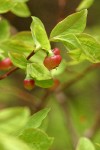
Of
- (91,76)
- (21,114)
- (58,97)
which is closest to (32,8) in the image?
(91,76)

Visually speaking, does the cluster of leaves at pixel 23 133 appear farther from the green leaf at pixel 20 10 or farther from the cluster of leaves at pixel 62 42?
the green leaf at pixel 20 10

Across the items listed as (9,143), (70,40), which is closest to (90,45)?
(70,40)

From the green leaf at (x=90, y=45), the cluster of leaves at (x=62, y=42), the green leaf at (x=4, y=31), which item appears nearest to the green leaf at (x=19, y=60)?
the cluster of leaves at (x=62, y=42)

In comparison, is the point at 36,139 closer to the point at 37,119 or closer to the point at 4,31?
the point at 37,119

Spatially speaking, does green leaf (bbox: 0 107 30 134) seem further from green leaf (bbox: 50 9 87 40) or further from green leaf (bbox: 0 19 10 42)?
green leaf (bbox: 50 9 87 40)

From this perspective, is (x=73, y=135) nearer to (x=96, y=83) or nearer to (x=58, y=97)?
A: (x=58, y=97)

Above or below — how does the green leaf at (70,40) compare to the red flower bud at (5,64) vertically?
above

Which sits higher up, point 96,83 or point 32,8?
point 32,8
